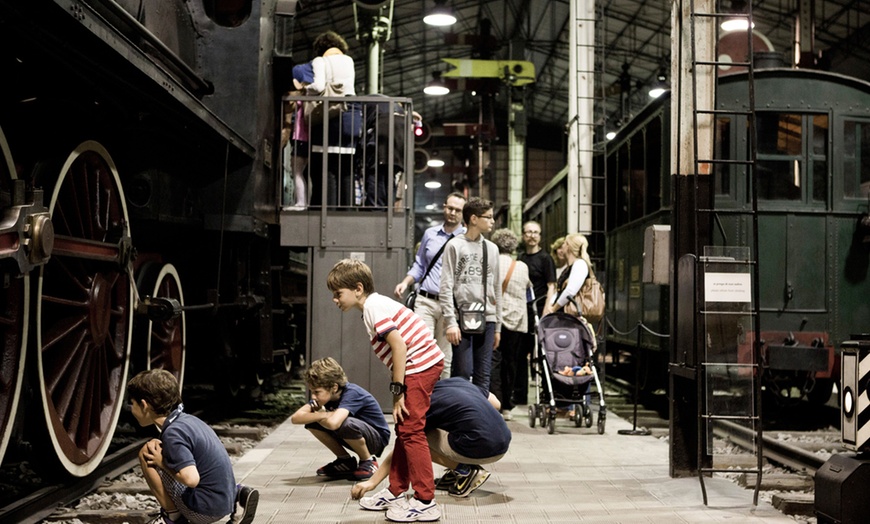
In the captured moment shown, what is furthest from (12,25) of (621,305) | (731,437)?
(621,305)

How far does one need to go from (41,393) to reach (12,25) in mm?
→ 1832

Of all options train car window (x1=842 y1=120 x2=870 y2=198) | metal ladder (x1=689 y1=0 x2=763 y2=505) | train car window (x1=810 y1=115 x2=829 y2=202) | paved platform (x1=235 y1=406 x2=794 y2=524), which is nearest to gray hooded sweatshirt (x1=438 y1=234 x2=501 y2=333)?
paved platform (x1=235 y1=406 x2=794 y2=524)

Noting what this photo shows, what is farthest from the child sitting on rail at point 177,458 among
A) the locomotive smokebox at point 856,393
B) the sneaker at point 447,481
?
the locomotive smokebox at point 856,393

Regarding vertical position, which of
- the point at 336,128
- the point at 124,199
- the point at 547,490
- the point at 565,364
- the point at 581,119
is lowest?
the point at 547,490

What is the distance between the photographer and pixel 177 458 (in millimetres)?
4062

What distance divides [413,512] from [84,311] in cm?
208

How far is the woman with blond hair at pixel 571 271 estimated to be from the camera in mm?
8984

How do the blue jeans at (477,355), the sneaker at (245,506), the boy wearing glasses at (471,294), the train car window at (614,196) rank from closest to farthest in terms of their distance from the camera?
1. the sneaker at (245,506)
2. the boy wearing glasses at (471,294)
3. the blue jeans at (477,355)
4. the train car window at (614,196)

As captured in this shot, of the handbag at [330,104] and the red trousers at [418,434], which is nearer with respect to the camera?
the red trousers at [418,434]

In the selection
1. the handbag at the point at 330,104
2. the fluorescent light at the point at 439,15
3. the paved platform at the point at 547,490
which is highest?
the fluorescent light at the point at 439,15

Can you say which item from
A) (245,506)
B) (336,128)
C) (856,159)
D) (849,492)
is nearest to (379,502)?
(245,506)

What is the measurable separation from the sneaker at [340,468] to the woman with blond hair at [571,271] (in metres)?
3.31

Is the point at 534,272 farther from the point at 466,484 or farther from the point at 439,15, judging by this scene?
the point at 439,15

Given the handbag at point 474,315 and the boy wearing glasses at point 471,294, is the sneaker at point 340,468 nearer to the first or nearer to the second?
the boy wearing glasses at point 471,294
